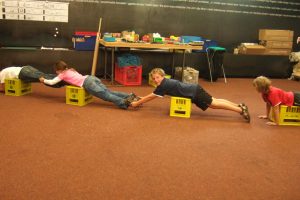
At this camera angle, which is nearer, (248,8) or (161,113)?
(161,113)

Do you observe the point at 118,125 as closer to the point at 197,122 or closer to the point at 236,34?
the point at 197,122

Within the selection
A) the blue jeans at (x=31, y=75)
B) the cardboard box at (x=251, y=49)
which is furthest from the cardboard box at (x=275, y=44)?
the blue jeans at (x=31, y=75)

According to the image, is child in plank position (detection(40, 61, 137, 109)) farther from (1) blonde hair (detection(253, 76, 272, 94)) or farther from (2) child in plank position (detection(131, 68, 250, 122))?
(1) blonde hair (detection(253, 76, 272, 94))

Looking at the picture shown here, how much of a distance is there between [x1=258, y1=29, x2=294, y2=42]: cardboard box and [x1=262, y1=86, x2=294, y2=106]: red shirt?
3.69 metres

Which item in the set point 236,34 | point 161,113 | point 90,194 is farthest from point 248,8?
point 90,194

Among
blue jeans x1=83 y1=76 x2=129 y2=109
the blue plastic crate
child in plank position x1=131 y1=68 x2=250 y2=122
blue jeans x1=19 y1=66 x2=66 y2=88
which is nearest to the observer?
child in plank position x1=131 y1=68 x2=250 y2=122

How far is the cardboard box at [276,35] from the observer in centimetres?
712

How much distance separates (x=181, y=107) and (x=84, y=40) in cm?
285

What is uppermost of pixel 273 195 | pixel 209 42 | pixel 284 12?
pixel 284 12

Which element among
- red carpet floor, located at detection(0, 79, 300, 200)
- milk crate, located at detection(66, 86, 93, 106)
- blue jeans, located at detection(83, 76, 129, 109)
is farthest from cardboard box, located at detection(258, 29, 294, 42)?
milk crate, located at detection(66, 86, 93, 106)

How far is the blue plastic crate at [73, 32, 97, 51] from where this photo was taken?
6008 millimetres

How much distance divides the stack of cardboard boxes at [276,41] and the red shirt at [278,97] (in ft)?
12.1

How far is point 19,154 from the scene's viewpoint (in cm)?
265

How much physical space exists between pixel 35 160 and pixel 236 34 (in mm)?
5897
